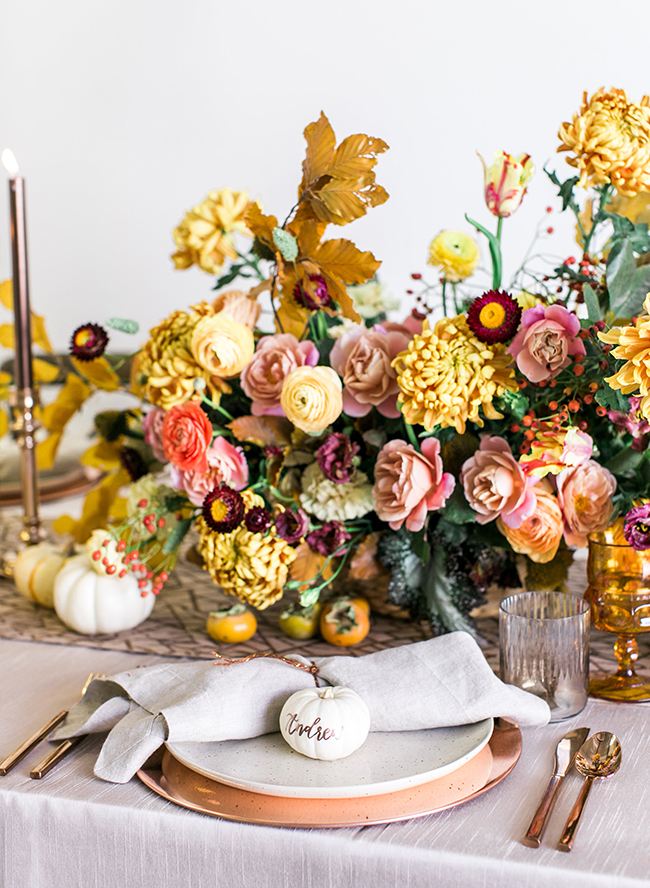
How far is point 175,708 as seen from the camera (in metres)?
0.65

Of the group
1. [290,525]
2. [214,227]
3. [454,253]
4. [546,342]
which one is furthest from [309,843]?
[214,227]

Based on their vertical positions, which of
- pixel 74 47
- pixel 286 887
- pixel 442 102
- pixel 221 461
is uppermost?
pixel 74 47

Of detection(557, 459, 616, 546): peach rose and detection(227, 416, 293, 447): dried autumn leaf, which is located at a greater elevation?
detection(227, 416, 293, 447): dried autumn leaf

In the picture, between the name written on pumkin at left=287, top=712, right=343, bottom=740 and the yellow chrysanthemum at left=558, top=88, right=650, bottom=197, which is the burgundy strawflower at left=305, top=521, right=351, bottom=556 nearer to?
the name written on pumkin at left=287, top=712, right=343, bottom=740

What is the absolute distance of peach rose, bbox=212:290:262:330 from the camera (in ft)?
3.12

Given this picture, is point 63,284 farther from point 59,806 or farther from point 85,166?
point 59,806

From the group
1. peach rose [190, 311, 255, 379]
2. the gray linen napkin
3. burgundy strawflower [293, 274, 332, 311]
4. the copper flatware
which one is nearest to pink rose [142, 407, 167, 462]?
peach rose [190, 311, 255, 379]

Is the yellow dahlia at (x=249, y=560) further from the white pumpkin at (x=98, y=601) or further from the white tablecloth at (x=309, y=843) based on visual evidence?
the white tablecloth at (x=309, y=843)

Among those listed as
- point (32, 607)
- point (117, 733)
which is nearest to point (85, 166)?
point (32, 607)

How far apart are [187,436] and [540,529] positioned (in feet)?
1.19

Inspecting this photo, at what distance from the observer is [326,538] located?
0.90 m

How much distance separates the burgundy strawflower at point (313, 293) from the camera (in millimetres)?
889

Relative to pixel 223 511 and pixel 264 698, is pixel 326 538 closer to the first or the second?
pixel 223 511

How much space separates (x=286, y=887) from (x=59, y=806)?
17 cm
